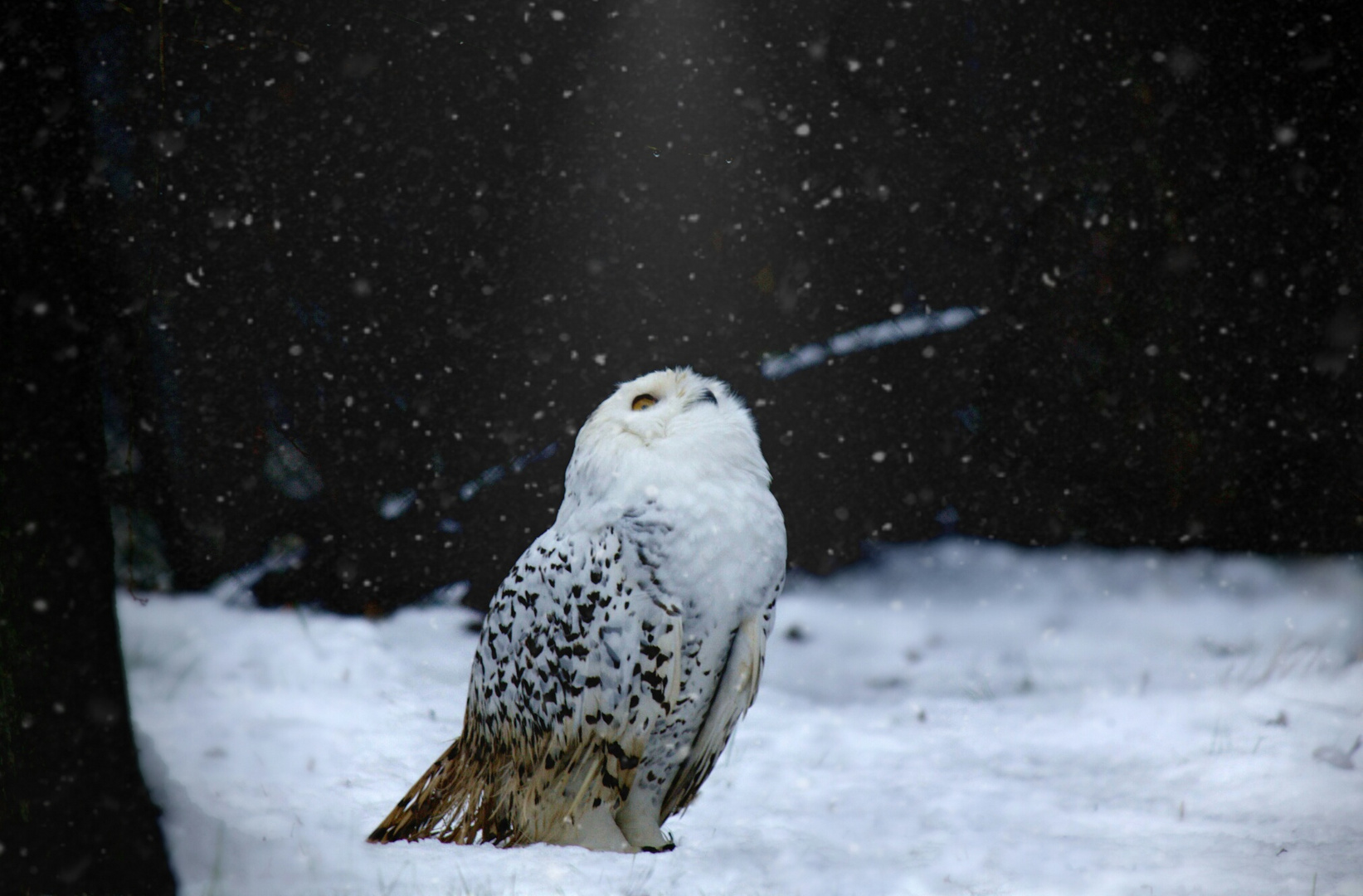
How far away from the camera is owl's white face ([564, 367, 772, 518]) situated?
4.62 ft

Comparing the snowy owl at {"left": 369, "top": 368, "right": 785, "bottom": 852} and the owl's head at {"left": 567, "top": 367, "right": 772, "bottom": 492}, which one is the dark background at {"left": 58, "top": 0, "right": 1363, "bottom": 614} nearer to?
the owl's head at {"left": 567, "top": 367, "right": 772, "bottom": 492}

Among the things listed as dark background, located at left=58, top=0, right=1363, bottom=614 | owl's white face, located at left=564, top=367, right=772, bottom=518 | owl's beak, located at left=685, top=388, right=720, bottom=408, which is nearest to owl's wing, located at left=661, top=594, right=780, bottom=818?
owl's white face, located at left=564, top=367, right=772, bottom=518

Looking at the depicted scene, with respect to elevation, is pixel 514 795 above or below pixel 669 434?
below

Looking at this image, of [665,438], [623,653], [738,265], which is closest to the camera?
[623,653]

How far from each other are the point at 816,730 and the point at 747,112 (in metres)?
1.54

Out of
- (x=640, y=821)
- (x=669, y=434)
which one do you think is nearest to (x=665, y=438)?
(x=669, y=434)

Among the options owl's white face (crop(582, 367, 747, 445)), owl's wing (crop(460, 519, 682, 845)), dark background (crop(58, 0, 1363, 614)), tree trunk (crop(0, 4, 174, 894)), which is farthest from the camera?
dark background (crop(58, 0, 1363, 614))

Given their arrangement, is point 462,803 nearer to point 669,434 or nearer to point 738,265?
point 669,434

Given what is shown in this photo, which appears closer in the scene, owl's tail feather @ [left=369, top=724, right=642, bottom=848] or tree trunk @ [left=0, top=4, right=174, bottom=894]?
tree trunk @ [left=0, top=4, right=174, bottom=894]

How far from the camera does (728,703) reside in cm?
137

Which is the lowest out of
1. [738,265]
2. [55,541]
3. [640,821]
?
[640,821]

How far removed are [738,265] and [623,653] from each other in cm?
120

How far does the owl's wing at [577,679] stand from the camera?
132 cm

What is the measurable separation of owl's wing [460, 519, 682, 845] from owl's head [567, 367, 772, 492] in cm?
13
